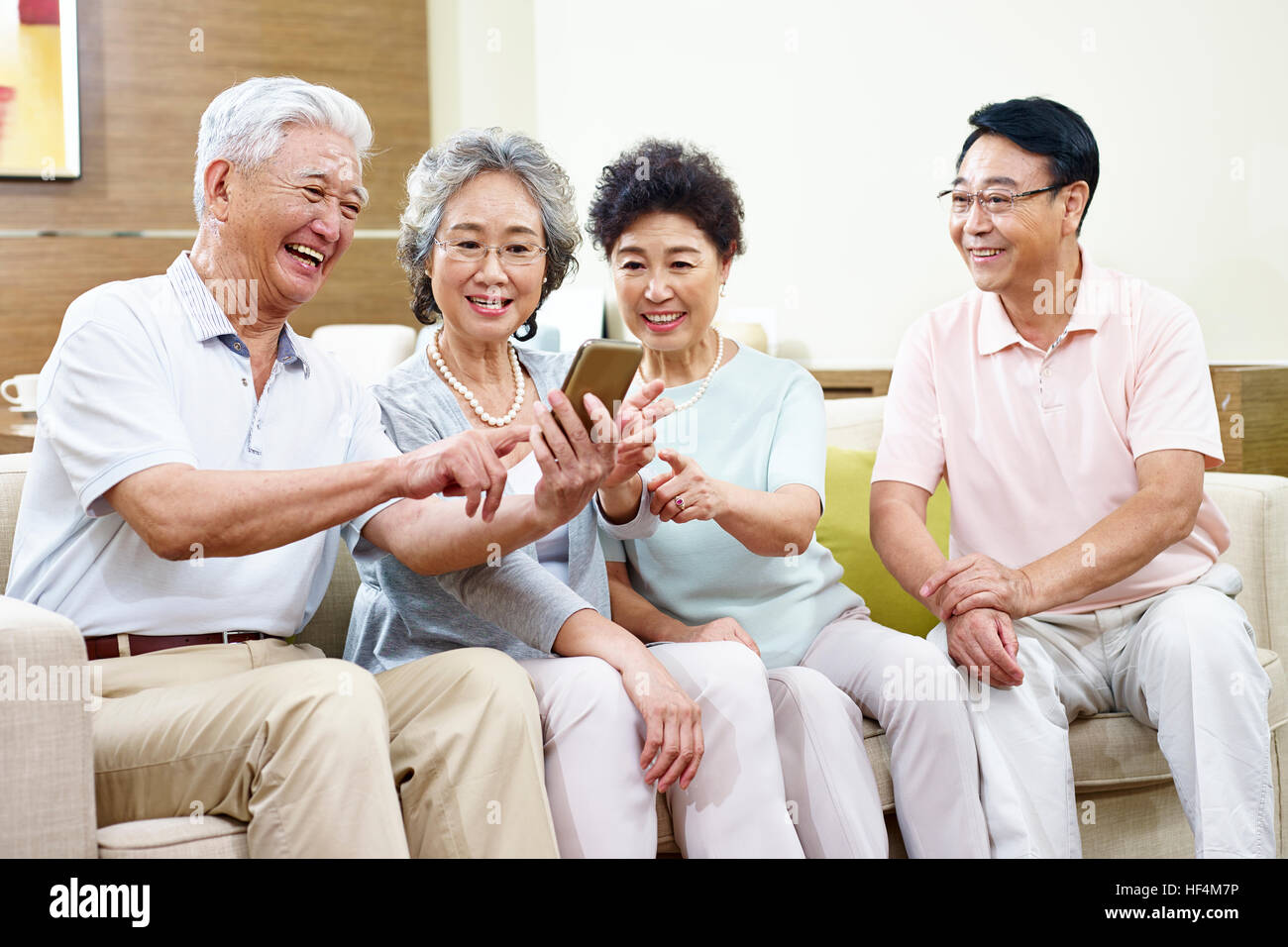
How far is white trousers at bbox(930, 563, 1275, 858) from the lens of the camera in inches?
66.7

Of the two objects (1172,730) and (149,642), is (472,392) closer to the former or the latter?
(149,642)

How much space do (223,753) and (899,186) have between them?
2.85m

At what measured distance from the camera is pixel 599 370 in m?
1.51

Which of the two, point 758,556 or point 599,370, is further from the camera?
point 758,556

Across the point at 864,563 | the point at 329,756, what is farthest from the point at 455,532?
the point at 864,563

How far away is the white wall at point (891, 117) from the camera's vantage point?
2.87 meters

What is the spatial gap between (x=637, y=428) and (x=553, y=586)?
27cm

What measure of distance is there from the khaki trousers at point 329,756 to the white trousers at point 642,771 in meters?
0.07

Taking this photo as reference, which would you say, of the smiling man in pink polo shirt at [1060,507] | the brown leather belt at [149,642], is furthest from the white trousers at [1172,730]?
the brown leather belt at [149,642]

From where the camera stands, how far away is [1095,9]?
10.3 feet

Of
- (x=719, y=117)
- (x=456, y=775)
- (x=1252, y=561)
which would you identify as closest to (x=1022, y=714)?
(x=1252, y=561)
